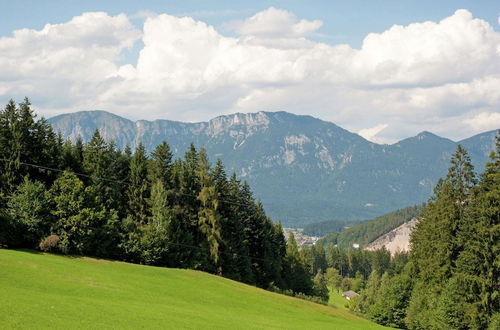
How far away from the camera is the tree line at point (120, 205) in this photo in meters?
54.7

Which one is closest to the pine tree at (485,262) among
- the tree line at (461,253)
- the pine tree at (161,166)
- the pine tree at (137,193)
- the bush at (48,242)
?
the tree line at (461,253)

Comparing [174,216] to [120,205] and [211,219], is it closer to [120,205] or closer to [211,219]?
[211,219]

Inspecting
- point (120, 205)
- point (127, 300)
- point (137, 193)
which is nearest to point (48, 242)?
point (120, 205)

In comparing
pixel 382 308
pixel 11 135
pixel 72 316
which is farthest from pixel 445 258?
pixel 11 135

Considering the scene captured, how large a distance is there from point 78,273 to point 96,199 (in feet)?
52.2

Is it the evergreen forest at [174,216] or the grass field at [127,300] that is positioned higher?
the evergreen forest at [174,216]

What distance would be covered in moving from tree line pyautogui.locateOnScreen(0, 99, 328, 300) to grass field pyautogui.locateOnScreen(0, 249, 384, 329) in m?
3.93

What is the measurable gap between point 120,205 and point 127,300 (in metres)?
32.7

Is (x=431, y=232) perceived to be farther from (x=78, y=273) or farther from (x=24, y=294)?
(x=24, y=294)

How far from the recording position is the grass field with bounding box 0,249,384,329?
29.3m

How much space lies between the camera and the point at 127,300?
127 feet

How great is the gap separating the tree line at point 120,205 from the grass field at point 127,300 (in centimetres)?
393

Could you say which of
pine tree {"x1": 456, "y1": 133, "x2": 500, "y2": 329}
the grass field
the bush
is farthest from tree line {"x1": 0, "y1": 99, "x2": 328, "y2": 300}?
pine tree {"x1": 456, "y1": 133, "x2": 500, "y2": 329}

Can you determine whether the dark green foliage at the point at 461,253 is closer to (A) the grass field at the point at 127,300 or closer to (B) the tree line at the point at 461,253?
(B) the tree line at the point at 461,253
